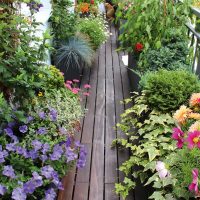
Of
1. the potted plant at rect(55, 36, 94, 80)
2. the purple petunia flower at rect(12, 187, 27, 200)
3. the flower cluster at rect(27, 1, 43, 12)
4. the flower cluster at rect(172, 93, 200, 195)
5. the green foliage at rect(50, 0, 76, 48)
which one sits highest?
the green foliage at rect(50, 0, 76, 48)

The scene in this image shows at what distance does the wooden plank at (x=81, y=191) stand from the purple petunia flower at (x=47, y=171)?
2.22 ft

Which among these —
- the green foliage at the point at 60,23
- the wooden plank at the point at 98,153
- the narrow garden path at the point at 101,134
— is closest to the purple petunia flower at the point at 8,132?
the narrow garden path at the point at 101,134

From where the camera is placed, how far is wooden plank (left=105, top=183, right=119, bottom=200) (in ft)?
7.50

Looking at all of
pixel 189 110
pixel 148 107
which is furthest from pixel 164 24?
pixel 189 110

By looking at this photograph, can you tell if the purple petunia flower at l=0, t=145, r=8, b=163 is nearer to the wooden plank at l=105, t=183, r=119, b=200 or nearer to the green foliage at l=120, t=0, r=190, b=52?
the wooden plank at l=105, t=183, r=119, b=200

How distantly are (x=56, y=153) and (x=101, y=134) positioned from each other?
1340mm

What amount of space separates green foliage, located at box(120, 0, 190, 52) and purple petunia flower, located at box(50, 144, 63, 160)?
6.14 feet

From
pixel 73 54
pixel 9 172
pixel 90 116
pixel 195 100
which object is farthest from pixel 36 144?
pixel 73 54

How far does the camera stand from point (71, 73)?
437cm

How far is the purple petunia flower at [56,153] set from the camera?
1783mm

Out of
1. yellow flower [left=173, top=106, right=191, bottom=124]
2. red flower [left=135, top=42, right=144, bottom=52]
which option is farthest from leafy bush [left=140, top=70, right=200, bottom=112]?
red flower [left=135, top=42, right=144, bottom=52]

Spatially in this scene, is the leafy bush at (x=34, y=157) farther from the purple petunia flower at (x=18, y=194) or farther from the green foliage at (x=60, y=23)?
the green foliage at (x=60, y=23)

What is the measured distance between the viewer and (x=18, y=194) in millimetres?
1498

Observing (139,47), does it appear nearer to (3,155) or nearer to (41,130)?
(41,130)
